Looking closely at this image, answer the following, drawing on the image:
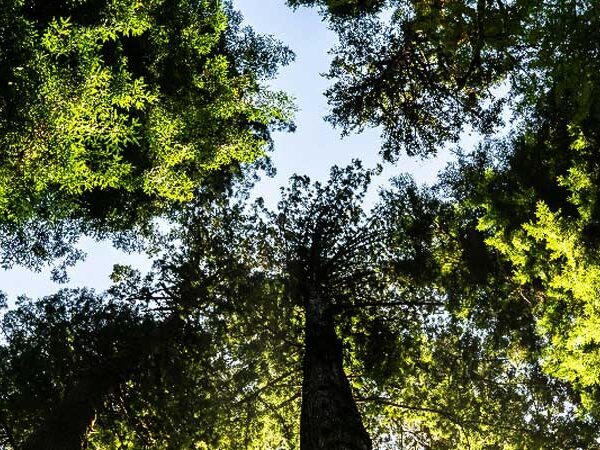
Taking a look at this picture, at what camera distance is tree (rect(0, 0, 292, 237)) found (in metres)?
6.21

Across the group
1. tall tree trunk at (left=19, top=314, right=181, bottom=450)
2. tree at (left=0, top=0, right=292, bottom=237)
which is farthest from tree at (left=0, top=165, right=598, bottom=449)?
tree at (left=0, top=0, right=292, bottom=237)

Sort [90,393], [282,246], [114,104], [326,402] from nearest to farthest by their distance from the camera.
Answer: [326,402] < [114,104] < [90,393] < [282,246]

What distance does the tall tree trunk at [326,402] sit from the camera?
188 inches

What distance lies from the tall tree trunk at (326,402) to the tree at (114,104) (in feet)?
Result: 13.6

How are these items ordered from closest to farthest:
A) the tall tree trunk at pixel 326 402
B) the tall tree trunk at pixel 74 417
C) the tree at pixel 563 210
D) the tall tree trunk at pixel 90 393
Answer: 1. the tall tree trunk at pixel 326 402
2. the tree at pixel 563 210
3. the tall tree trunk at pixel 74 417
4. the tall tree trunk at pixel 90 393

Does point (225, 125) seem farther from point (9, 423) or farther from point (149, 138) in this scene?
point (9, 423)

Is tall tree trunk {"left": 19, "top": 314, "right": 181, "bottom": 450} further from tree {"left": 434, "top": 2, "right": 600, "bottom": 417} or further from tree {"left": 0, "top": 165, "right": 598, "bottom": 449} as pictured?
tree {"left": 434, "top": 2, "right": 600, "bottom": 417}

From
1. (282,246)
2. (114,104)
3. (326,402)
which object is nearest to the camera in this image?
(326,402)

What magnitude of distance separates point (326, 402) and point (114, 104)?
6.77 m

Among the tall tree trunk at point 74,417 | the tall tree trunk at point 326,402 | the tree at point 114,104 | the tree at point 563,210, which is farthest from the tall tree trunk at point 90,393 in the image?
the tree at point 563,210

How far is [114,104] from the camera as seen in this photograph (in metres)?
8.41

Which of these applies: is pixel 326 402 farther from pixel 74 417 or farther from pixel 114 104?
pixel 114 104

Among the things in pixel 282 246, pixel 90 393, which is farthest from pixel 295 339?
pixel 90 393

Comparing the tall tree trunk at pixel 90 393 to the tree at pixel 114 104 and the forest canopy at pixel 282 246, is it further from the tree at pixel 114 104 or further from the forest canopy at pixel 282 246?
the tree at pixel 114 104
